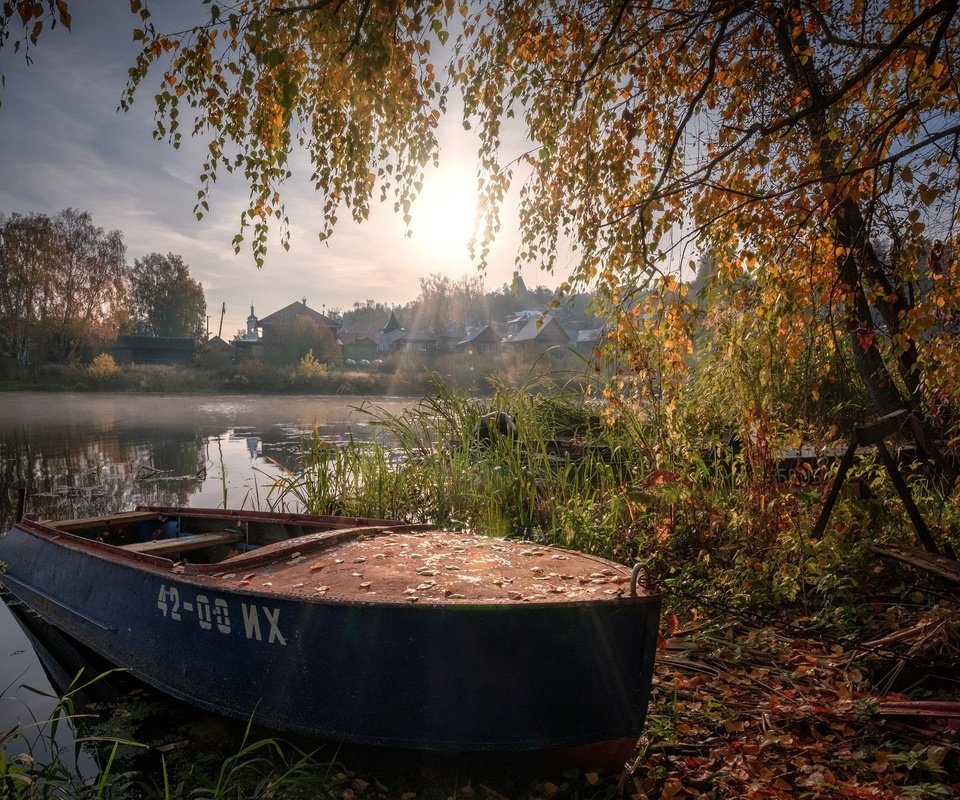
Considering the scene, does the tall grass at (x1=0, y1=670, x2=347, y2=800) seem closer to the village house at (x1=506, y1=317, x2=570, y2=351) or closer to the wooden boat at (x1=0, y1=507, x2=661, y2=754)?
the wooden boat at (x1=0, y1=507, x2=661, y2=754)

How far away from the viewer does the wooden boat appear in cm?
307

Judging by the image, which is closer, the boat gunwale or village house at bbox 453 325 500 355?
the boat gunwale

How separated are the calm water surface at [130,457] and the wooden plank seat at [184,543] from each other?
1.30 m

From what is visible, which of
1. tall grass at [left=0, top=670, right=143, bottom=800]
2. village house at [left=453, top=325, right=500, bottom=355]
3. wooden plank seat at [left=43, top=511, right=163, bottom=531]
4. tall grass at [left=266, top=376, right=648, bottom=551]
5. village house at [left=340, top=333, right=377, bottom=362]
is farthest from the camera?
village house at [left=340, top=333, right=377, bottom=362]

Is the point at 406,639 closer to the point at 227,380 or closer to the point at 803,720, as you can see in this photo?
the point at 803,720

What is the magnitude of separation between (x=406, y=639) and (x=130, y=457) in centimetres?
1608

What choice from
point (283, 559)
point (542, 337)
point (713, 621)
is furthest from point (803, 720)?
point (542, 337)

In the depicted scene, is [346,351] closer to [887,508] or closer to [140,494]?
[140,494]

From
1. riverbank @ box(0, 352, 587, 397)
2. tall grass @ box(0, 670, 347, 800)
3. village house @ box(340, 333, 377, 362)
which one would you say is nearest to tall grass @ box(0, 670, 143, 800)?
tall grass @ box(0, 670, 347, 800)

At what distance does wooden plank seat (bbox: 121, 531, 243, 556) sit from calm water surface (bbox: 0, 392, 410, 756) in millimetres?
1296

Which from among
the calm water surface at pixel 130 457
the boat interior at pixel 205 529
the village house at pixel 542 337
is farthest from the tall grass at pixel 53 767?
the village house at pixel 542 337

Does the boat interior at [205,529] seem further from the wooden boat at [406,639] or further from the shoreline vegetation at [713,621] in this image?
the shoreline vegetation at [713,621]

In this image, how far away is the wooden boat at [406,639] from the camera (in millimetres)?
3066

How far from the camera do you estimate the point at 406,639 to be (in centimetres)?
313
